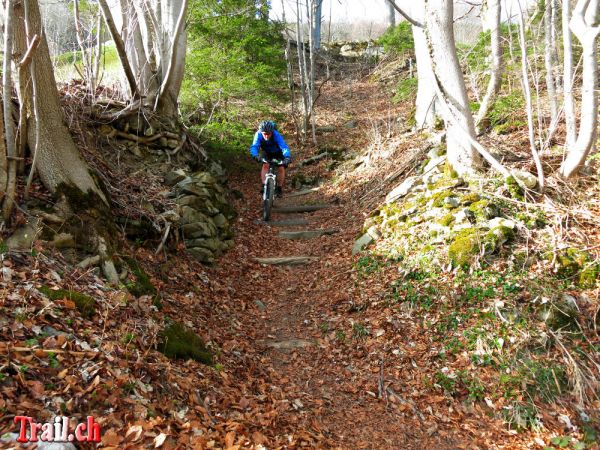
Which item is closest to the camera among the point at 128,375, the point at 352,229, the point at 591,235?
the point at 128,375

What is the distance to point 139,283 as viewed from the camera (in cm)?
423

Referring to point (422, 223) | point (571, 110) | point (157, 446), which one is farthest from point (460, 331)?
point (571, 110)

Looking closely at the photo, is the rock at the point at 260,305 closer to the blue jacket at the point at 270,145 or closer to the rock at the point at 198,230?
the rock at the point at 198,230

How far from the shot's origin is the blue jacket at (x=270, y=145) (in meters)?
8.38

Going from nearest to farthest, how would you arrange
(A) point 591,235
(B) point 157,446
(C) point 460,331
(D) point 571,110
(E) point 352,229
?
(B) point 157,446, (C) point 460,331, (A) point 591,235, (D) point 571,110, (E) point 352,229

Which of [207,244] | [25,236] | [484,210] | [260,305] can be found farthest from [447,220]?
[25,236]

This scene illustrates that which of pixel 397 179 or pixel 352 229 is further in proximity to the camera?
pixel 397 179

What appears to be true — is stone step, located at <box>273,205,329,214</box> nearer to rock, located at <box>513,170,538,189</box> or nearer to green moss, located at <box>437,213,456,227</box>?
green moss, located at <box>437,213,456,227</box>

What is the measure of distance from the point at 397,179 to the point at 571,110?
10.6 feet

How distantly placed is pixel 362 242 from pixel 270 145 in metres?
3.62

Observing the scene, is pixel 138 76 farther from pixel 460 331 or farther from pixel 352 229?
pixel 460 331

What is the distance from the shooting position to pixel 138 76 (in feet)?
25.1

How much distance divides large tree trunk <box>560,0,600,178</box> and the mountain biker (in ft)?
17.3

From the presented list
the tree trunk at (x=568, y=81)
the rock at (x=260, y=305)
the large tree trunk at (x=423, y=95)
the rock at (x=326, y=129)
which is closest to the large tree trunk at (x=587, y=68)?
the tree trunk at (x=568, y=81)
